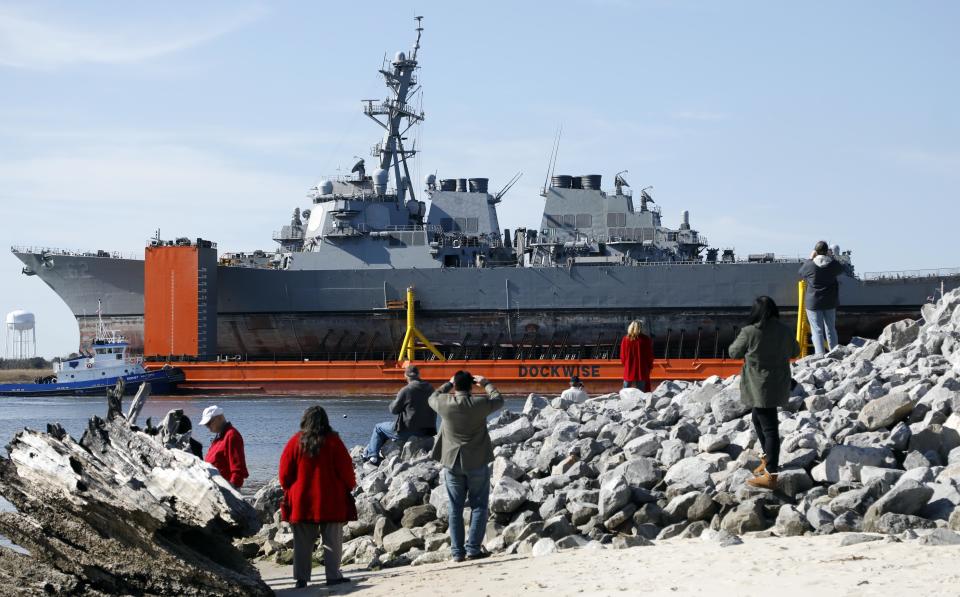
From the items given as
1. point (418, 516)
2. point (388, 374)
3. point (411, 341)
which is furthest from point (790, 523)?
point (411, 341)

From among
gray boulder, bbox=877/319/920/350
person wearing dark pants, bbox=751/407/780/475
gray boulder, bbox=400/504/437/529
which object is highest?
gray boulder, bbox=877/319/920/350

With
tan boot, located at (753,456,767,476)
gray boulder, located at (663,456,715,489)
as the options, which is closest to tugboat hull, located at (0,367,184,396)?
gray boulder, located at (663,456,715,489)

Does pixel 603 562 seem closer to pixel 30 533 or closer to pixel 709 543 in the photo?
pixel 709 543

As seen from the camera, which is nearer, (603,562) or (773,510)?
(603,562)

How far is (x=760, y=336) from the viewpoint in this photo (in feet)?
25.1

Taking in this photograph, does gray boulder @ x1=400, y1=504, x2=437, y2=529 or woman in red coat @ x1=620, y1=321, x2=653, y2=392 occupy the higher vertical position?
woman in red coat @ x1=620, y1=321, x2=653, y2=392

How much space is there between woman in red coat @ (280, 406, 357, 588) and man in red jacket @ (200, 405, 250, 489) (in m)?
1.18

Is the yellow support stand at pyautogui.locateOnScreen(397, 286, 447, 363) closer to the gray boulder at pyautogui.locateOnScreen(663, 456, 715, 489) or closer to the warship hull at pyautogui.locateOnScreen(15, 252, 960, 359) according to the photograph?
the warship hull at pyautogui.locateOnScreen(15, 252, 960, 359)

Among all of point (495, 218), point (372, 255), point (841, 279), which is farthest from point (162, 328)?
point (841, 279)

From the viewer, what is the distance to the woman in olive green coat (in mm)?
7605

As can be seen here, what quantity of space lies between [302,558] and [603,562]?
1922mm

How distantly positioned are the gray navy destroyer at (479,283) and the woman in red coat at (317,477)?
85.9ft

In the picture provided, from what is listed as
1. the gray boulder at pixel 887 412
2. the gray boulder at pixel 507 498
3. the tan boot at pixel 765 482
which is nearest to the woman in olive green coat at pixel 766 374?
the tan boot at pixel 765 482

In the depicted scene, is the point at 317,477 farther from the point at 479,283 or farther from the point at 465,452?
the point at 479,283
